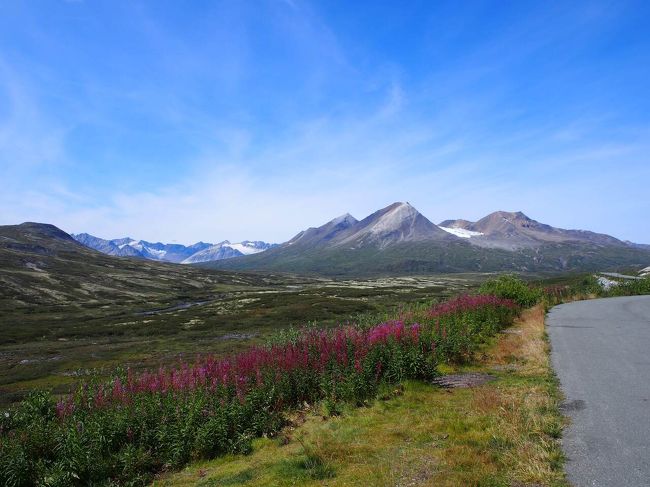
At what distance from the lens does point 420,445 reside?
7797mm

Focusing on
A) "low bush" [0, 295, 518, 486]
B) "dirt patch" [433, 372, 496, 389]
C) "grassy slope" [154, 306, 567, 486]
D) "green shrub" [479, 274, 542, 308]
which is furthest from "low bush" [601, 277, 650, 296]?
"grassy slope" [154, 306, 567, 486]

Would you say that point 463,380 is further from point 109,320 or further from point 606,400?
point 109,320

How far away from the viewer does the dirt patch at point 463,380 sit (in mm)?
11859

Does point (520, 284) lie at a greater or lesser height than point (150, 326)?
greater

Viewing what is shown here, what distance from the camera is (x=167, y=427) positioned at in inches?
367

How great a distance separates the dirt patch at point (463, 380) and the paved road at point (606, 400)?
200 centimetres

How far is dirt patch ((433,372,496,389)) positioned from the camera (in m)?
11.9

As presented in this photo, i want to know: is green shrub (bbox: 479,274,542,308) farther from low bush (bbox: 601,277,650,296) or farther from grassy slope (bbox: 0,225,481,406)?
low bush (bbox: 601,277,650,296)

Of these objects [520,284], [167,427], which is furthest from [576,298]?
[167,427]

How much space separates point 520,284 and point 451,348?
18.9 meters

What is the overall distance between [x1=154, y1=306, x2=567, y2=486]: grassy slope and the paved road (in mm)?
385

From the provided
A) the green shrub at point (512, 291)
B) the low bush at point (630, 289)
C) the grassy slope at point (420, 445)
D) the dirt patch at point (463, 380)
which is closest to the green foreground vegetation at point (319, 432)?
the grassy slope at point (420, 445)

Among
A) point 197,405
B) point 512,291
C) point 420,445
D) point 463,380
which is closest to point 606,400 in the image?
point 463,380

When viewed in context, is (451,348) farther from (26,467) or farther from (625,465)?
(26,467)
